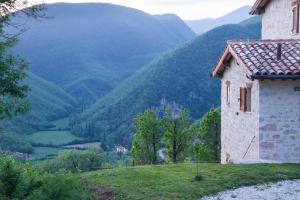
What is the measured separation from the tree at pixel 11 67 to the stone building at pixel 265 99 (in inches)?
362

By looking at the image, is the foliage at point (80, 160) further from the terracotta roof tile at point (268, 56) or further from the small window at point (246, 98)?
the terracotta roof tile at point (268, 56)

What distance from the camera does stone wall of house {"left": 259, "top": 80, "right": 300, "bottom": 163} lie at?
18.6 m

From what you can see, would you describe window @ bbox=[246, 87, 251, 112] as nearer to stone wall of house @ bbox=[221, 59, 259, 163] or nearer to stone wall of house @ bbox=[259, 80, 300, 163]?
stone wall of house @ bbox=[221, 59, 259, 163]

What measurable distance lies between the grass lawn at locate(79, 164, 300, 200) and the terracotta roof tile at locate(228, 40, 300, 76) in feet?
12.5

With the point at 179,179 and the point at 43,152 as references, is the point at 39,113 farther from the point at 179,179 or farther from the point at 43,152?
the point at 179,179

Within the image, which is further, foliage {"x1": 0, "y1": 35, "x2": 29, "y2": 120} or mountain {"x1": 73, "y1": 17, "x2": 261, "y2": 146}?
mountain {"x1": 73, "y1": 17, "x2": 261, "y2": 146}

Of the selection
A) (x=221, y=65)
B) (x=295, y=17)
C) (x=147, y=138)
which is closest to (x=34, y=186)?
(x=221, y=65)

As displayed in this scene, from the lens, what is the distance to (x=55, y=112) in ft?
605

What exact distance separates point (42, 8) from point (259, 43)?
10837mm

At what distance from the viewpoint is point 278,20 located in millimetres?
25391

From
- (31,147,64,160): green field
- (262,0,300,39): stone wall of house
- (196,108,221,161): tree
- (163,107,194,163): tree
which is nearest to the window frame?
(262,0,300,39): stone wall of house

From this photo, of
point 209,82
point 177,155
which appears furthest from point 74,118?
point 177,155

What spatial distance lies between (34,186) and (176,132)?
2192 cm

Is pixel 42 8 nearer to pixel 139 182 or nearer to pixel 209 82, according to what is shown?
pixel 139 182
